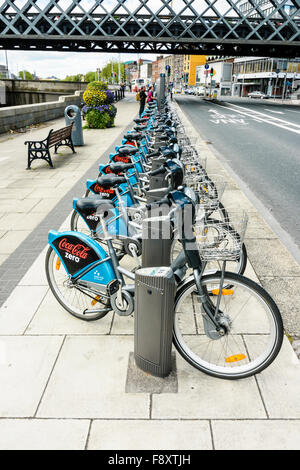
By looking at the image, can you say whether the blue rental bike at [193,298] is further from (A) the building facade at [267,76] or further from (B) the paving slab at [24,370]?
(A) the building facade at [267,76]

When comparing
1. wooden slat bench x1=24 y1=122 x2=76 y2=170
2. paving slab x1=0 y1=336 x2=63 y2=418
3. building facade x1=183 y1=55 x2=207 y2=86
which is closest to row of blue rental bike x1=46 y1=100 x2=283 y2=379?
paving slab x1=0 y1=336 x2=63 y2=418

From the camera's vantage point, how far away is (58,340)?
10.6 feet

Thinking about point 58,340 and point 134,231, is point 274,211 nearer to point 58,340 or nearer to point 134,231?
point 134,231

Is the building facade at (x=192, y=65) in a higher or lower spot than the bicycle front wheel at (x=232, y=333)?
higher

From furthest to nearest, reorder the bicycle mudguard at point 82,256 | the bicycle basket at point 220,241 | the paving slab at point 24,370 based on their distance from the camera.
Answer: the bicycle mudguard at point 82,256
the paving slab at point 24,370
the bicycle basket at point 220,241

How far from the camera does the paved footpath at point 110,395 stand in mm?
2299

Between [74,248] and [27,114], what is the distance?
16.3 meters

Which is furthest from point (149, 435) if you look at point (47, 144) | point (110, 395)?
point (47, 144)

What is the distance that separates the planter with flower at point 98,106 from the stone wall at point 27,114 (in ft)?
8.75

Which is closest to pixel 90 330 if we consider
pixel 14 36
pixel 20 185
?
pixel 20 185

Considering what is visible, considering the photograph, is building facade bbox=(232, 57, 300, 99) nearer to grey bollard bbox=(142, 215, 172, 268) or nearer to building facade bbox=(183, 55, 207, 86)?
building facade bbox=(183, 55, 207, 86)

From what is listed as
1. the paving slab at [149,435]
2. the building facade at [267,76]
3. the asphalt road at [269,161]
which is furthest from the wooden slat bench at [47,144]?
the building facade at [267,76]

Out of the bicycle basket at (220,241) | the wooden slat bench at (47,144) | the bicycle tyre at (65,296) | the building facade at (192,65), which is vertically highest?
the building facade at (192,65)
